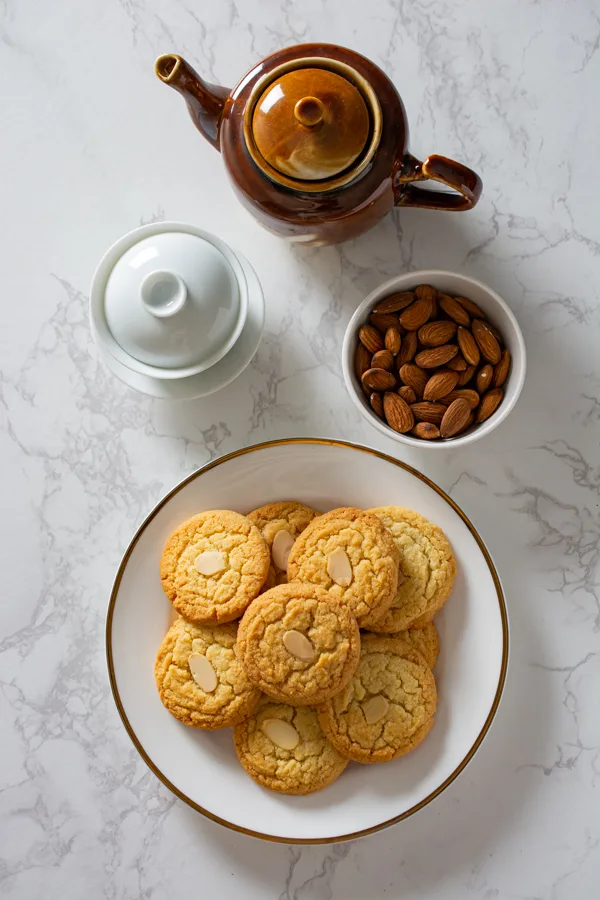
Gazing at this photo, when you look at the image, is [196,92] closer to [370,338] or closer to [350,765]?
[370,338]

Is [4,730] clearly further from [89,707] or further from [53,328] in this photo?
[53,328]

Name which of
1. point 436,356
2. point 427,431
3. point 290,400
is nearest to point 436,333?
point 436,356

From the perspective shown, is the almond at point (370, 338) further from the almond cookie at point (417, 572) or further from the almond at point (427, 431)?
the almond cookie at point (417, 572)

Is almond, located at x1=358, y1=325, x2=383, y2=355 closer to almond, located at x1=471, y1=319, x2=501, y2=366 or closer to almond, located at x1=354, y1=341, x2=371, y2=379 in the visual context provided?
almond, located at x1=354, y1=341, x2=371, y2=379

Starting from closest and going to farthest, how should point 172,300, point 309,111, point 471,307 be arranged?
1. point 309,111
2. point 172,300
3. point 471,307

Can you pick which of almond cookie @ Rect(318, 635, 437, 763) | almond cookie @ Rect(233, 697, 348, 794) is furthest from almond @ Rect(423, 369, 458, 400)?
almond cookie @ Rect(233, 697, 348, 794)

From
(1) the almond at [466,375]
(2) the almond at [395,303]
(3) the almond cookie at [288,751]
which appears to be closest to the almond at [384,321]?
(2) the almond at [395,303]
